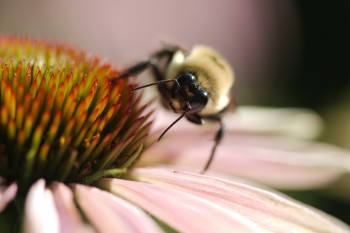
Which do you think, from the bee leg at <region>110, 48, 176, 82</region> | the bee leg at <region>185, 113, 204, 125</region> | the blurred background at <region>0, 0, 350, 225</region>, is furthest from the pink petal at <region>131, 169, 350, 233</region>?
the blurred background at <region>0, 0, 350, 225</region>

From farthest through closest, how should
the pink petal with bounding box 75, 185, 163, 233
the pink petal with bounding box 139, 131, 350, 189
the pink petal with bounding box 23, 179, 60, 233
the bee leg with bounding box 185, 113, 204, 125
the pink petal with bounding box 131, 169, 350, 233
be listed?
the pink petal with bounding box 139, 131, 350, 189, the bee leg with bounding box 185, 113, 204, 125, the pink petal with bounding box 131, 169, 350, 233, the pink petal with bounding box 75, 185, 163, 233, the pink petal with bounding box 23, 179, 60, 233

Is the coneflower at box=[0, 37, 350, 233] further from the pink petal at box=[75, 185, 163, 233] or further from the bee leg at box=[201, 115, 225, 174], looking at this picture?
the bee leg at box=[201, 115, 225, 174]

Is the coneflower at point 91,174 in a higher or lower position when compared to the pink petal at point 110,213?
higher

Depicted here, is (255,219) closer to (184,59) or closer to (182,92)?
(182,92)

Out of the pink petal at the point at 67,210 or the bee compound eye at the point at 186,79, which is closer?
the pink petal at the point at 67,210

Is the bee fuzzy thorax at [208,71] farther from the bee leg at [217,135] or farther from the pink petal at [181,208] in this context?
the pink petal at [181,208]

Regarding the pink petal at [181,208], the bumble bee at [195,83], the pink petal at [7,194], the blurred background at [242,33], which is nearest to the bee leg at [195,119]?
the bumble bee at [195,83]
